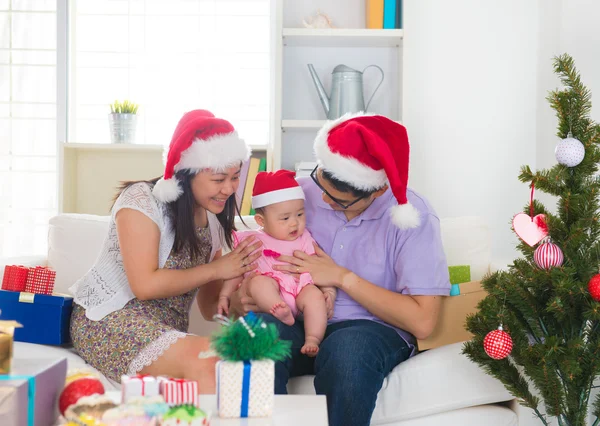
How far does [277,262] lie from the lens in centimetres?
212

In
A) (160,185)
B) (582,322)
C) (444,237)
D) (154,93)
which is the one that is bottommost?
(582,322)

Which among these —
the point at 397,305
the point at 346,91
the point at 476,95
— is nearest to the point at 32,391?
the point at 397,305

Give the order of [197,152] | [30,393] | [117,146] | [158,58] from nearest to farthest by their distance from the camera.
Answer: [30,393]
[197,152]
[117,146]
[158,58]

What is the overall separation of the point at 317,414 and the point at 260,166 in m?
2.05

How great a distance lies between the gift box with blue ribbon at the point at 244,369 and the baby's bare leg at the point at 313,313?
25.8 inches

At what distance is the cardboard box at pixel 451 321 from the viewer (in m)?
2.04

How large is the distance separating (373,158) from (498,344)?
59 cm

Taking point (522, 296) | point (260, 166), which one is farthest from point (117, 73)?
point (522, 296)

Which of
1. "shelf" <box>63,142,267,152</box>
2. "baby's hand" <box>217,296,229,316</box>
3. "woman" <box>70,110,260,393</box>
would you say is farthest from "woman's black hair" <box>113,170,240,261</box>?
"shelf" <box>63,142,267,152</box>

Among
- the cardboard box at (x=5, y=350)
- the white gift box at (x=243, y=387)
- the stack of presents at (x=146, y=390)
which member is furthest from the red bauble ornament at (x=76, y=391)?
the white gift box at (x=243, y=387)

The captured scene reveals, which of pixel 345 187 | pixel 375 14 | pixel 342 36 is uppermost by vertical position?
pixel 375 14

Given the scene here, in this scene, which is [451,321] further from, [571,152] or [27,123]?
[27,123]

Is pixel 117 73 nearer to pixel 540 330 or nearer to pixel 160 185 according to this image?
pixel 160 185

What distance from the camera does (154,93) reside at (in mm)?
3795
